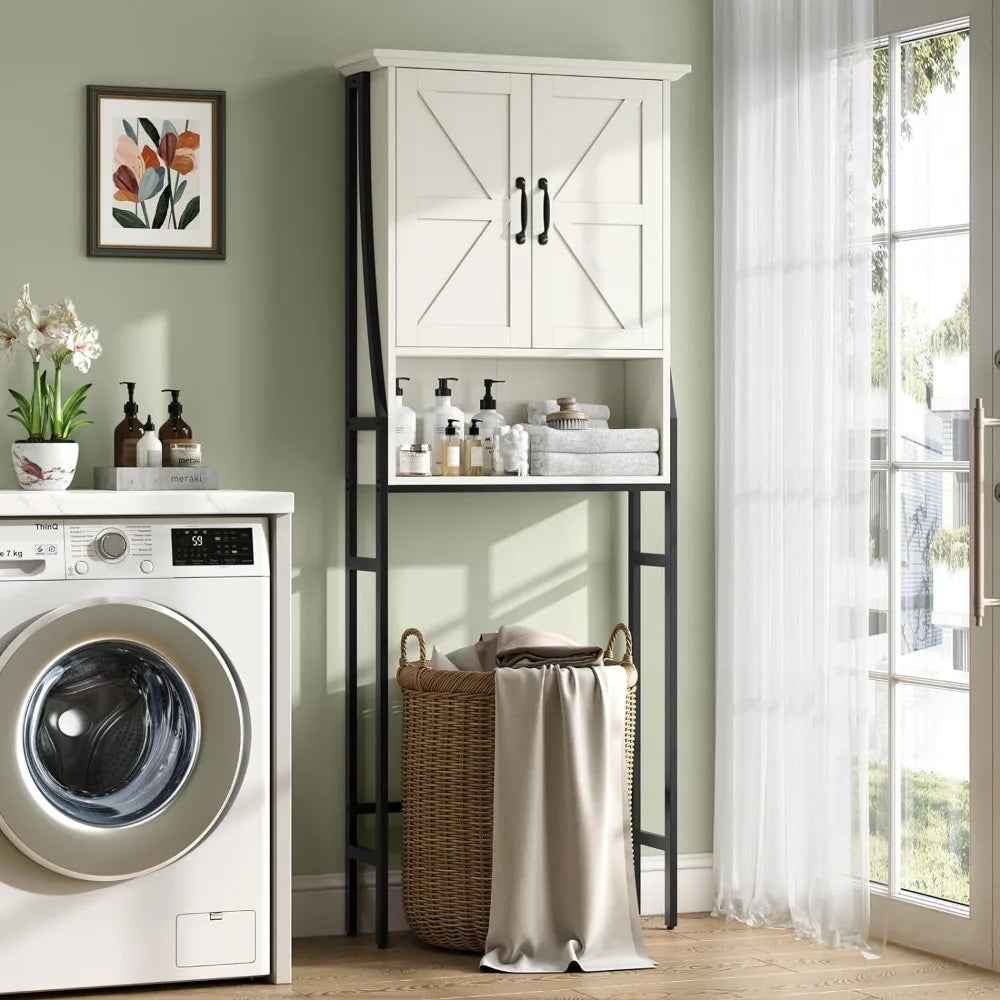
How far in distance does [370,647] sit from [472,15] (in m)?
1.54

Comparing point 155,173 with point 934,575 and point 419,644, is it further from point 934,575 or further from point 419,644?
point 934,575

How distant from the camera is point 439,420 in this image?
3287mm

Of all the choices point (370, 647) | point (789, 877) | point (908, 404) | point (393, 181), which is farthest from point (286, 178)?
point (789, 877)

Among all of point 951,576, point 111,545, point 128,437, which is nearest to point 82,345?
point 128,437

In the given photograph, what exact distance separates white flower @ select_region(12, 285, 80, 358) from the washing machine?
435 mm

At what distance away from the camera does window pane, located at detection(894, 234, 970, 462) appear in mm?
3076

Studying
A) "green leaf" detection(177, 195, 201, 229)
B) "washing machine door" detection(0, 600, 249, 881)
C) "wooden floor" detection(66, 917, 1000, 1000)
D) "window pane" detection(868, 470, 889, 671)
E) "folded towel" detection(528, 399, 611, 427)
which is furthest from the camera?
"folded towel" detection(528, 399, 611, 427)

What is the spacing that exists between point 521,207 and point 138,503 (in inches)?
42.4

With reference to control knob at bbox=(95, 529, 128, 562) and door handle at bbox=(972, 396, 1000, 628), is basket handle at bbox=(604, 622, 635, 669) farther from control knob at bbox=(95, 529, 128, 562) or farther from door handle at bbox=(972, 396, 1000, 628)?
control knob at bbox=(95, 529, 128, 562)

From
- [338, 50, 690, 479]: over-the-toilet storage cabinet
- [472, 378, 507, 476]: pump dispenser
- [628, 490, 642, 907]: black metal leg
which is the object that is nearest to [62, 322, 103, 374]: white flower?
[338, 50, 690, 479]: over-the-toilet storage cabinet

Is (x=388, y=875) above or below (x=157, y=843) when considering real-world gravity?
below

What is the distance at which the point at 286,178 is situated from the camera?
336cm

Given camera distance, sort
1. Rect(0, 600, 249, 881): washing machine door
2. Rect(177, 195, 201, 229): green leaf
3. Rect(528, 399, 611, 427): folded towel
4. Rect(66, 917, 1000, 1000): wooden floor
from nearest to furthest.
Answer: Rect(0, 600, 249, 881): washing machine door
Rect(66, 917, 1000, 1000): wooden floor
Rect(177, 195, 201, 229): green leaf
Rect(528, 399, 611, 427): folded towel

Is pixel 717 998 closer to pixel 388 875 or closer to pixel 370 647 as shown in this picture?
pixel 388 875
